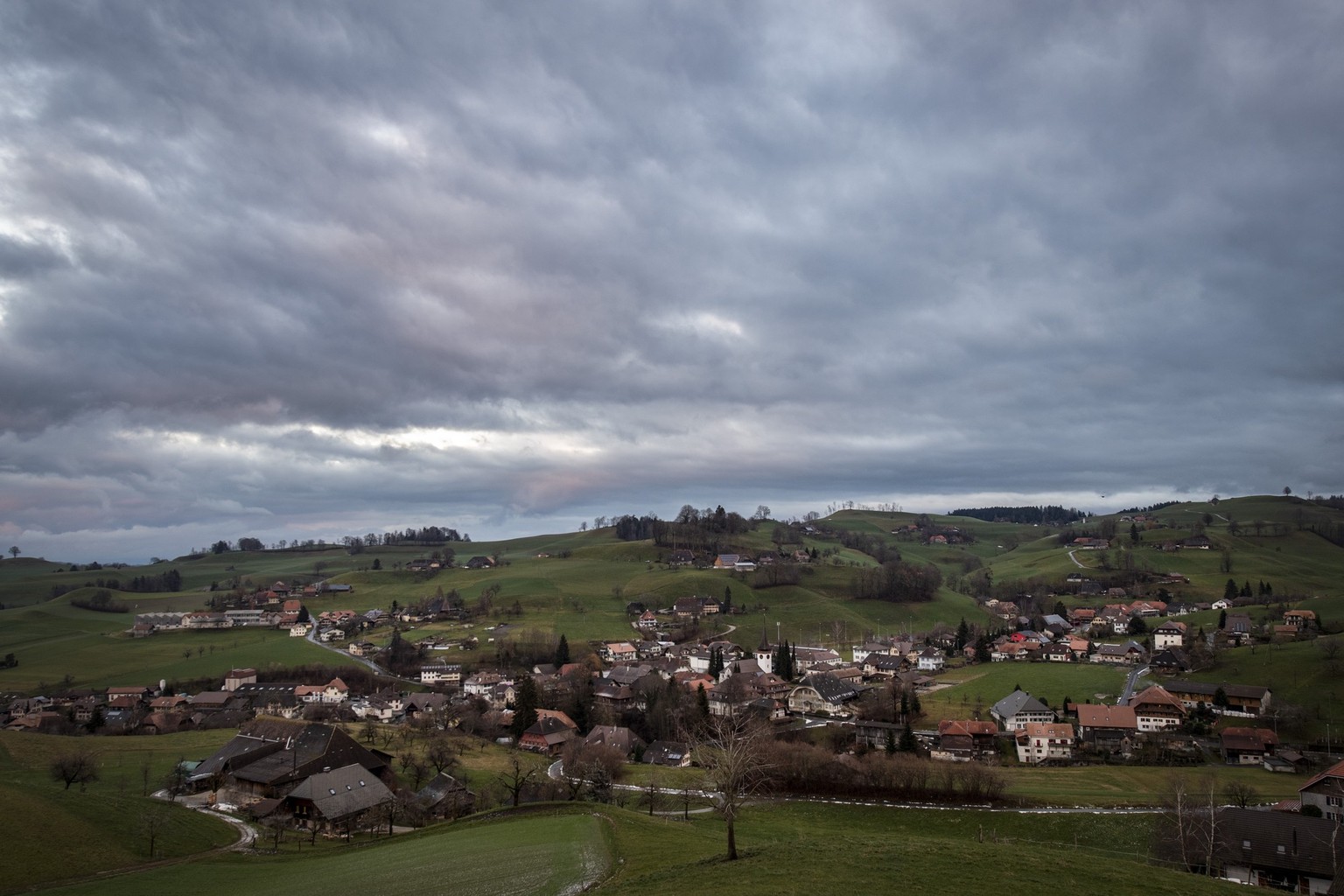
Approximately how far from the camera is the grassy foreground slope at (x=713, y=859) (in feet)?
81.2

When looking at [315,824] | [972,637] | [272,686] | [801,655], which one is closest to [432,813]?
[315,824]

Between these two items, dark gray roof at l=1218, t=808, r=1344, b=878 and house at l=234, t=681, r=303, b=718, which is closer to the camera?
dark gray roof at l=1218, t=808, r=1344, b=878

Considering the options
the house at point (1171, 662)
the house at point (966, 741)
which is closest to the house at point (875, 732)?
the house at point (966, 741)

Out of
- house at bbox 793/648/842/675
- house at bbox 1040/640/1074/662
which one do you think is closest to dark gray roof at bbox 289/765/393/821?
house at bbox 793/648/842/675

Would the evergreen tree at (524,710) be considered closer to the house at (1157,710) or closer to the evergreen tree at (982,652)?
the house at (1157,710)

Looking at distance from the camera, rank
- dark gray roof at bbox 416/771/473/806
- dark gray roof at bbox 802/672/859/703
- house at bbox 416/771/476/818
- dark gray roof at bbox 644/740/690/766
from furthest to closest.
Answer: dark gray roof at bbox 802/672/859/703 → dark gray roof at bbox 644/740/690/766 → dark gray roof at bbox 416/771/473/806 → house at bbox 416/771/476/818

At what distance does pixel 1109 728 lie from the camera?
76.2m

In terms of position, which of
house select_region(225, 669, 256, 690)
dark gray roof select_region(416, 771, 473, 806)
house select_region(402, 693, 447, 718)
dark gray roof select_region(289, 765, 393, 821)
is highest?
dark gray roof select_region(289, 765, 393, 821)

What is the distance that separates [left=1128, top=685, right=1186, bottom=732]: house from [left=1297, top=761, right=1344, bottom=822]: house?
2635 cm

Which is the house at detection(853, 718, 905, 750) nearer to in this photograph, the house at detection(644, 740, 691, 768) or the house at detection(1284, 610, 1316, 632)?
the house at detection(644, 740, 691, 768)

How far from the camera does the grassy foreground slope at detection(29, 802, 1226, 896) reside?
24750 millimetres

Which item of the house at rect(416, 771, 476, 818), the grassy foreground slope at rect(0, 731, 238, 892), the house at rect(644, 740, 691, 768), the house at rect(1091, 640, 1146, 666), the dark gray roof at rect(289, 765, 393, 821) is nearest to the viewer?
the grassy foreground slope at rect(0, 731, 238, 892)

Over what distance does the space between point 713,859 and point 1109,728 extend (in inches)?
2589

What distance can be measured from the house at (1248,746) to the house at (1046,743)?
1351cm
